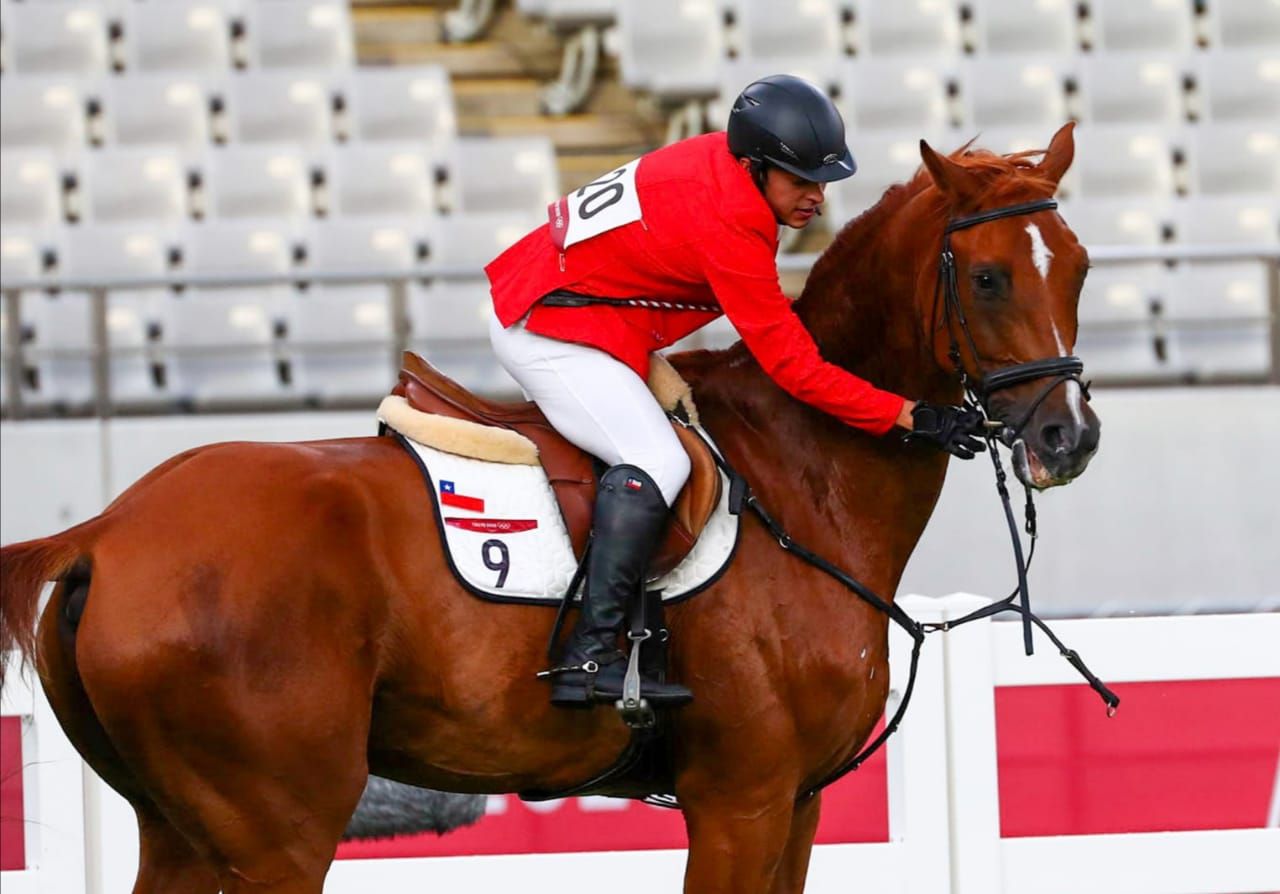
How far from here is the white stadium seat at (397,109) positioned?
9391 mm

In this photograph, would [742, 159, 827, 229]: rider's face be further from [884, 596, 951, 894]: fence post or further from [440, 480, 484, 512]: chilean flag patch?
[884, 596, 951, 894]: fence post

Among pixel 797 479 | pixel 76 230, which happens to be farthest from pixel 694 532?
pixel 76 230

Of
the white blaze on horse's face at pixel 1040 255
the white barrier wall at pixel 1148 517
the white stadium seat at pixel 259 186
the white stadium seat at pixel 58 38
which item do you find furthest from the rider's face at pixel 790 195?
the white stadium seat at pixel 58 38

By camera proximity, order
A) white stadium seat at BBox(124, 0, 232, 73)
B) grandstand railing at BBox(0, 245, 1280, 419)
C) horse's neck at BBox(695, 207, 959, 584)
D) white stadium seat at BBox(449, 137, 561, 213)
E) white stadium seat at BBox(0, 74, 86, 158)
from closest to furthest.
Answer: horse's neck at BBox(695, 207, 959, 584)
grandstand railing at BBox(0, 245, 1280, 419)
white stadium seat at BBox(449, 137, 561, 213)
white stadium seat at BBox(0, 74, 86, 158)
white stadium seat at BBox(124, 0, 232, 73)

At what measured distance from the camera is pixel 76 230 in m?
8.45

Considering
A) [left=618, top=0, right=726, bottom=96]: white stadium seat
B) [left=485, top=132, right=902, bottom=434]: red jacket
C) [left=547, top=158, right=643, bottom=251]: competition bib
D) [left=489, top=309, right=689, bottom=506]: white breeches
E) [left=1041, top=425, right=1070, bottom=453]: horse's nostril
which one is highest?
[left=618, top=0, right=726, bottom=96]: white stadium seat

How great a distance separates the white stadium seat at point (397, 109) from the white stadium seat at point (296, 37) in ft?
1.24

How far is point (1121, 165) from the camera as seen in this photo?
922 centimetres

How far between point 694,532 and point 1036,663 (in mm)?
1460

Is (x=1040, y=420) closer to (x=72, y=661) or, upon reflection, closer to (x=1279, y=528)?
(x=72, y=661)

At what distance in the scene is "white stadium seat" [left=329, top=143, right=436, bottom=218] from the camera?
28.9ft

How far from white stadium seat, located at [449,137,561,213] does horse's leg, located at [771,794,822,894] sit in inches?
223

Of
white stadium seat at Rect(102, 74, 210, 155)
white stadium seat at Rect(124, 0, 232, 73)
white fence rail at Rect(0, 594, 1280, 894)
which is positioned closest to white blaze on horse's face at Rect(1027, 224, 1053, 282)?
white fence rail at Rect(0, 594, 1280, 894)

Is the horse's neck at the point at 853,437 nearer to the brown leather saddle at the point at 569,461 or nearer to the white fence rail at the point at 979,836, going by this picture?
the brown leather saddle at the point at 569,461
